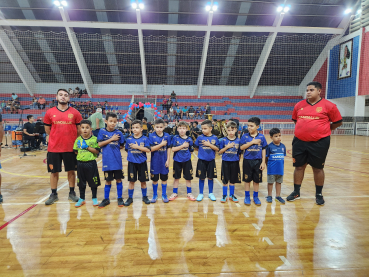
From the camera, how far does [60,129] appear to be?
3.63m

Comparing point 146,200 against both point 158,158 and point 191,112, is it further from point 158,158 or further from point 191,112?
point 191,112

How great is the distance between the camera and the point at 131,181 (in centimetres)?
365

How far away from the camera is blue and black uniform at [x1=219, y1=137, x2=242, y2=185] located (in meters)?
3.75

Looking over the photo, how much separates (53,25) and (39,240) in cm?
1894

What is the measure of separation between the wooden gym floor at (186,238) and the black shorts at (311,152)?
0.73 m

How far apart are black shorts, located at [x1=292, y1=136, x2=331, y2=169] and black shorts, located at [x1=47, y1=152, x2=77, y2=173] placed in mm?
3939

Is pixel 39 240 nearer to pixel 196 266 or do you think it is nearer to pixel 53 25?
pixel 196 266

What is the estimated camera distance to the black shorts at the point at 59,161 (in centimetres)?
365

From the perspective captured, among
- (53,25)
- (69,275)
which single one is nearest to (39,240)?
(69,275)

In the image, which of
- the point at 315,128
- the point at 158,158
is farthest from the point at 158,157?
the point at 315,128

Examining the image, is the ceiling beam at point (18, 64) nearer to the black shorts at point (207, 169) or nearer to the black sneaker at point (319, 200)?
the black shorts at point (207, 169)

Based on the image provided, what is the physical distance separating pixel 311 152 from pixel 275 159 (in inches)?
23.0

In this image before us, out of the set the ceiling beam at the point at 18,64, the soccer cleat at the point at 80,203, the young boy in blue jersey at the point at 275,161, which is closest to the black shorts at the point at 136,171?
the soccer cleat at the point at 80,203

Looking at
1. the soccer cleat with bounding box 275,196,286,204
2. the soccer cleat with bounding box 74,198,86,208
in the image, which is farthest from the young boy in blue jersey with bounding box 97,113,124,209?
the soccer cleat with bounding box 275,196,286,204
